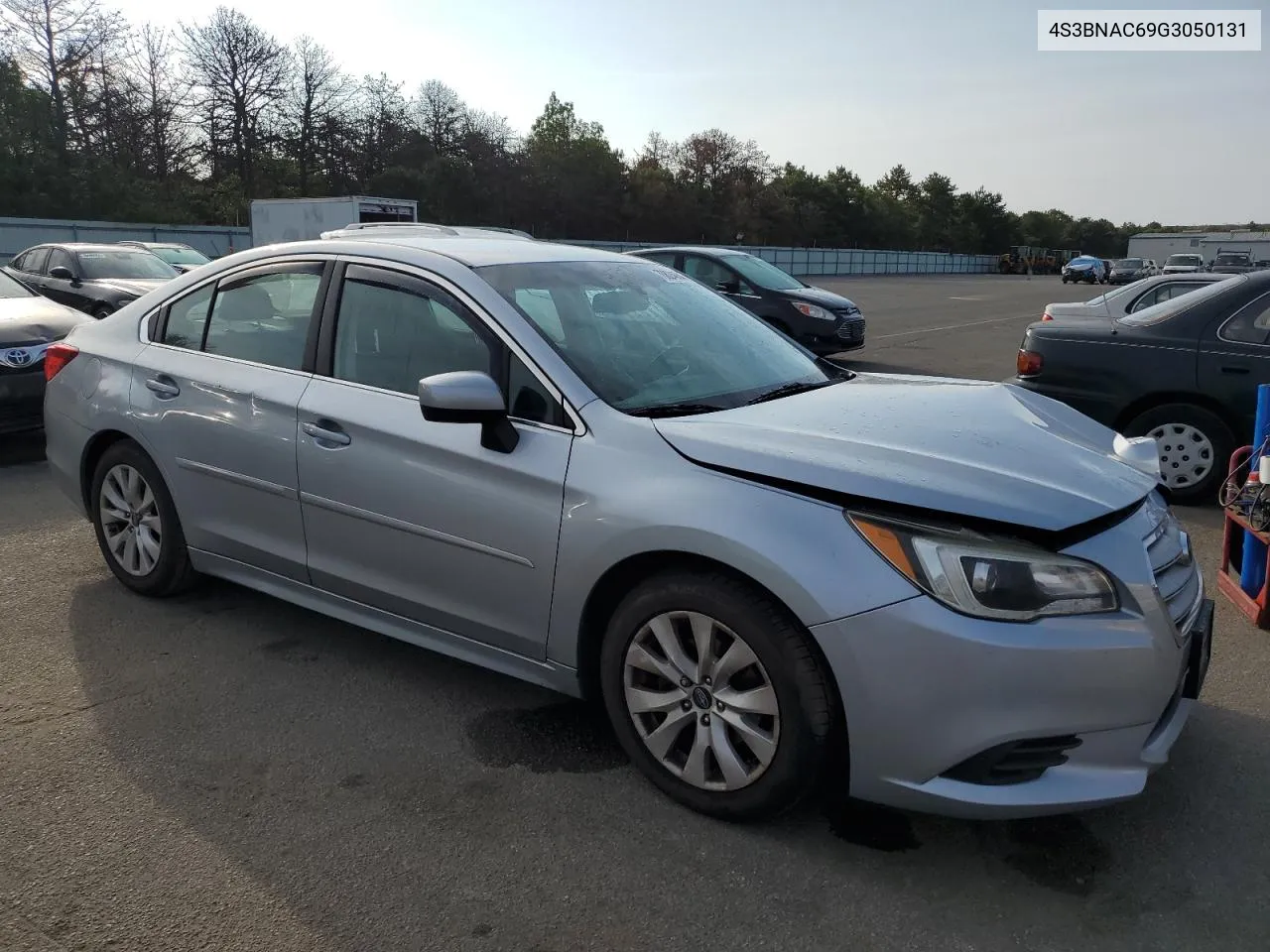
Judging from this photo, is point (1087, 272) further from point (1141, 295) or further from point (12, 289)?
point (12, 289)

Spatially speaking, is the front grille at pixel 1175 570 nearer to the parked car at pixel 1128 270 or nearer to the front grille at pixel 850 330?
the front grille at pixel 850 330

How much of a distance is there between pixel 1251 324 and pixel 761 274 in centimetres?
801

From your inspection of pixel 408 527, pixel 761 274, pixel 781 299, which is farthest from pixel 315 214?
pixel 408 527

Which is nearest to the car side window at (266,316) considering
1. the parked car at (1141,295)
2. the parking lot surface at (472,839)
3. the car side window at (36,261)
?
the parking lot surface at (472,839)

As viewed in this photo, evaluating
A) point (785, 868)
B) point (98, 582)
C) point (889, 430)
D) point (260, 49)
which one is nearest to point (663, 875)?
point (785, 868)

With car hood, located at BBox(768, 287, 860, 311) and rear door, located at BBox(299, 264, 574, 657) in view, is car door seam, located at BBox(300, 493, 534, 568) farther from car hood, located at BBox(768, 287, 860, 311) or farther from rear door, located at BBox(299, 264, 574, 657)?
car hood, located at BBox(768, 287, 860, 311)

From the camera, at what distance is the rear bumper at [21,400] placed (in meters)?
Result: 7.27

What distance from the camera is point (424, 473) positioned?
128 inches

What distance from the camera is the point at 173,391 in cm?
412

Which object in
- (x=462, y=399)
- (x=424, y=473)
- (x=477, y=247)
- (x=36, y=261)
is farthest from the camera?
(x=36, y=261)

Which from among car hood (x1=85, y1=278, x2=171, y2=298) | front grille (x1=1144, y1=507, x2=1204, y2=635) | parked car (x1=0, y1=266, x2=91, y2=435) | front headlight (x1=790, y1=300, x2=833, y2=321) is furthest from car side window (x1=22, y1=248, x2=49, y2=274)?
front grille (x1=1144, y1=507, x2=1204, y2=635)

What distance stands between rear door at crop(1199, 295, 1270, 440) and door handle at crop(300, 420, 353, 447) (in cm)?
540

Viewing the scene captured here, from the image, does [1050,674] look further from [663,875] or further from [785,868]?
[663,875]

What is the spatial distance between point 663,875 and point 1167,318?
5.58 m
